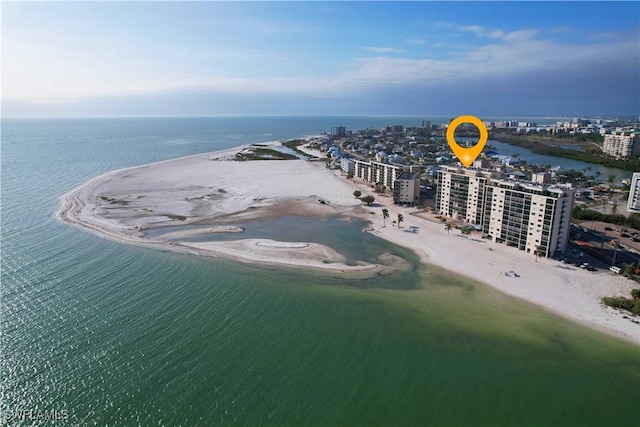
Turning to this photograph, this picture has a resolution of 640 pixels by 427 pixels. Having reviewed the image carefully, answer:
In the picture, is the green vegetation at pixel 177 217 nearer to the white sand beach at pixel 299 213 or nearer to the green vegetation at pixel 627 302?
the white sand beach at pixel 299 213

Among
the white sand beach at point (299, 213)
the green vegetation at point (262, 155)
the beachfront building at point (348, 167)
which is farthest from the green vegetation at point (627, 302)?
the green vegetation at point (262, 155)

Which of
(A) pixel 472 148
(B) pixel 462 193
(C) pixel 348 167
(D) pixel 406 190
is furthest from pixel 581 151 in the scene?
(A) pixel 472 148

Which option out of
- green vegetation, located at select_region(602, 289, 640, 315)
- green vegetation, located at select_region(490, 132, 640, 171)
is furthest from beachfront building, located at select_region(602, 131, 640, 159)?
green vegetation, located at select_region(602, 289, 640, 315)

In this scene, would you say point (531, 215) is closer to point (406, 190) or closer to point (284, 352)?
point (406, 190)

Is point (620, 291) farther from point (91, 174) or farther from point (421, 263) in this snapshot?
point (91, 174)

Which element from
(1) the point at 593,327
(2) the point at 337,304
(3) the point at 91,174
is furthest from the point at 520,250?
(3) the point at 91,174
